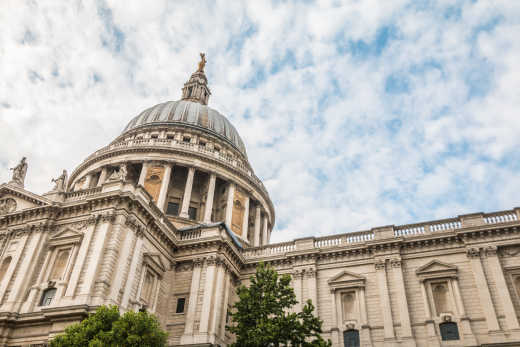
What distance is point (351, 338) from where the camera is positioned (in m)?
27.2

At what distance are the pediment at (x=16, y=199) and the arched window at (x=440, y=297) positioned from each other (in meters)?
25.3

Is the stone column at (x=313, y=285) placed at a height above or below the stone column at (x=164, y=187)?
below

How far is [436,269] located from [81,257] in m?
21.2

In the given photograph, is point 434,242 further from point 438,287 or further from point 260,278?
point 260,278

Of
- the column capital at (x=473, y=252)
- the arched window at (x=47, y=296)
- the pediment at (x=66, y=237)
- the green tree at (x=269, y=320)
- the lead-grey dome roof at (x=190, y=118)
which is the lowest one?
the green tree at (x=269, y=320)

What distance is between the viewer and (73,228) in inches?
1071

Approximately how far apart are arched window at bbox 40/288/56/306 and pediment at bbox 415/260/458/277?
2187 cm

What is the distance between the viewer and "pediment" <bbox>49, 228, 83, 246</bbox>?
2655 cm

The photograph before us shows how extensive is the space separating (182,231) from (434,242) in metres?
17.4

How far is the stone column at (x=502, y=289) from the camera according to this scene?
24.0 meters

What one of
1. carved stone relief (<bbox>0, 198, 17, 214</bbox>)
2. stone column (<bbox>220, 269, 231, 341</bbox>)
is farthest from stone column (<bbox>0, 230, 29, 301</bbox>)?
stone column (<bbox>220, 269, 231, 341</bbox>)

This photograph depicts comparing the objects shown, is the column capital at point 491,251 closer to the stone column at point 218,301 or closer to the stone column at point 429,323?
the stone column at point 429,323

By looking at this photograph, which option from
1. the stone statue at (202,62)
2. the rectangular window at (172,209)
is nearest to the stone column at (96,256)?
the rectangular window at (172,209)

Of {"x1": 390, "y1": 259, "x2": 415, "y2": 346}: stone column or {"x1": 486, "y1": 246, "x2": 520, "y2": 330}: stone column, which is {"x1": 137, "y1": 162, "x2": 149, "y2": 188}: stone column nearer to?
{"x1": 390, "y1": 259, "x2": 415, "y2": 346}: stone column
